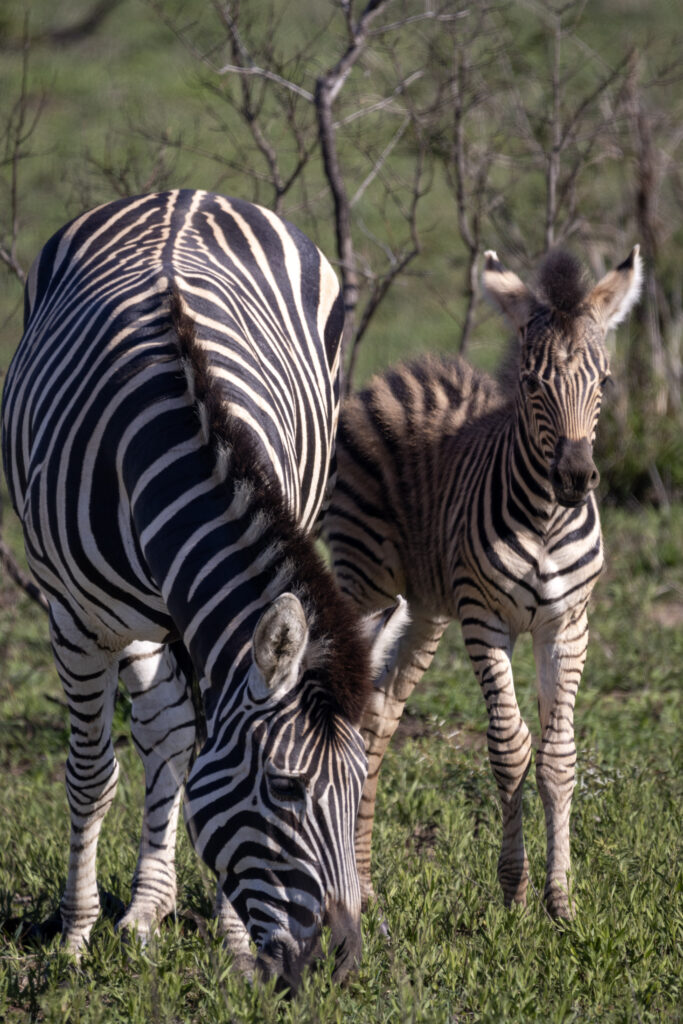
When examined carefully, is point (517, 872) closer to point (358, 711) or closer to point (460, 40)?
point (358, 711)

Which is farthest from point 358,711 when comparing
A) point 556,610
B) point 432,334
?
point 432,334

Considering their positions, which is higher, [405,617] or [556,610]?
[405,617]

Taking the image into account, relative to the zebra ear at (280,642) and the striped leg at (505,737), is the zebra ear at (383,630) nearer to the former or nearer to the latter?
the zebra ear at (280,642)

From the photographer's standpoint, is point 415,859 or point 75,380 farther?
point 415,859

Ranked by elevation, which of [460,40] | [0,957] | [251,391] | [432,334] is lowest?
[432,334]

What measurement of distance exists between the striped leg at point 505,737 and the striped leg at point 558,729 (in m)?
0.10

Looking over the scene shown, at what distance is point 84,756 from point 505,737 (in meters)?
1.66

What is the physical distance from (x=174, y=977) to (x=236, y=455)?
157 cm

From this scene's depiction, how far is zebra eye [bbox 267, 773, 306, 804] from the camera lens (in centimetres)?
291

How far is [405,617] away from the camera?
10.6ft

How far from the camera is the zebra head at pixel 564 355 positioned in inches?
168

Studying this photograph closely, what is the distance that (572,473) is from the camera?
4.18 meters

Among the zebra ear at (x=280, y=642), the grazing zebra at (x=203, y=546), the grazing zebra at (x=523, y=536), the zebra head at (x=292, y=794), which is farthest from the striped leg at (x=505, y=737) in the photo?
the zebra ear at (x=280, y=642)

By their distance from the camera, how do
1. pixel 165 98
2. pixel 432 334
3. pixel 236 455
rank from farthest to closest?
pixel 165 98 < pixel 432 334 < pixel 236 455
